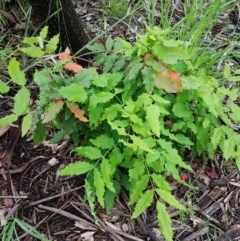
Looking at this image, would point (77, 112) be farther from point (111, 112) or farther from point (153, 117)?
point (153, 117)

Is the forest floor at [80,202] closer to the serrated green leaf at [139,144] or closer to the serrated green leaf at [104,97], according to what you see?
the serrated green leaf at [104,97]

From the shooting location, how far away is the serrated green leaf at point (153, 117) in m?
1.84

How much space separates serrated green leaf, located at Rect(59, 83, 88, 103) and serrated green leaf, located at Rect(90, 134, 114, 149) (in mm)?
189

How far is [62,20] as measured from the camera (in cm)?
265

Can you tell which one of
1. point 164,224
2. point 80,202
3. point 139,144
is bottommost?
point 80,202

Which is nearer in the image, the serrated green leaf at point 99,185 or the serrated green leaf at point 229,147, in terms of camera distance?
the serrated green leaf at point 99,185

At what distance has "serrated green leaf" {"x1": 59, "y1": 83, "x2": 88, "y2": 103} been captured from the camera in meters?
1.93

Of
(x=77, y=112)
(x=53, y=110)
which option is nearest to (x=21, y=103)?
(x=53, y=110)

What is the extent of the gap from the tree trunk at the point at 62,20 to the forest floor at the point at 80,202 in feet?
1.99

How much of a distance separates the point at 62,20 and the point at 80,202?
1.02 meters

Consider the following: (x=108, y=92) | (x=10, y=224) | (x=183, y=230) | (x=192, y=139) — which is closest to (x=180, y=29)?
(x=192, y=139)

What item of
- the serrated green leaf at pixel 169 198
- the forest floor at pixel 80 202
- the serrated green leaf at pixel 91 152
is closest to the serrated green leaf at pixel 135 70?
the forest floor at pixel 80 202

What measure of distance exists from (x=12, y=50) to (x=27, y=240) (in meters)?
1.20

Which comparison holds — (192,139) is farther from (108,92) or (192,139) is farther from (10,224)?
(10,224)
